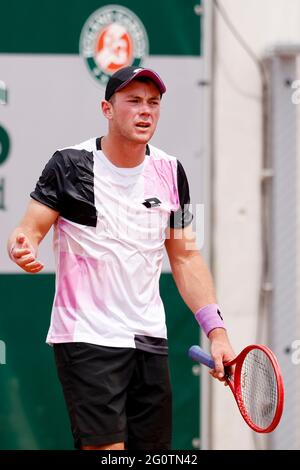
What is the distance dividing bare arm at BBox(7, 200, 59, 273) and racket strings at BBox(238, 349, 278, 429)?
2.61ft

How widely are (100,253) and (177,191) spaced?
0.39 m

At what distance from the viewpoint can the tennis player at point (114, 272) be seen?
3.45m

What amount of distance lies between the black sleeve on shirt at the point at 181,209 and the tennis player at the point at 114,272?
0.05ft

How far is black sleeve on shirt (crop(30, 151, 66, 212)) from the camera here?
3453mm

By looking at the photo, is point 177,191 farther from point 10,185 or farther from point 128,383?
point 10,185

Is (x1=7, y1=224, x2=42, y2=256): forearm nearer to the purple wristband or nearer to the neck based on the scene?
the neck

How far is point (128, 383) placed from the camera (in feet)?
11.6

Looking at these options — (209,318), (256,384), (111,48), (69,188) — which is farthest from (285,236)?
(69,188)

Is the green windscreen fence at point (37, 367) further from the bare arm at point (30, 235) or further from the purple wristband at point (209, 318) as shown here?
the bare arm at point (30, 235)

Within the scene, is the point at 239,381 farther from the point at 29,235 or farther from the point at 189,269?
the point at 29,235

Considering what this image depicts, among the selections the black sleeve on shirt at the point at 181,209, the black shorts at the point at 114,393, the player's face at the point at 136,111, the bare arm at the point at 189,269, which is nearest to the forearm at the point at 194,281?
the bare arm at the point at 189,269

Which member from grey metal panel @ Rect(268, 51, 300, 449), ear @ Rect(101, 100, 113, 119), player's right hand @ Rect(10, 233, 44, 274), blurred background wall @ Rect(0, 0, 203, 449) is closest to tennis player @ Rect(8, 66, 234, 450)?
ear @ Rect(101, 100, 113, 119)
